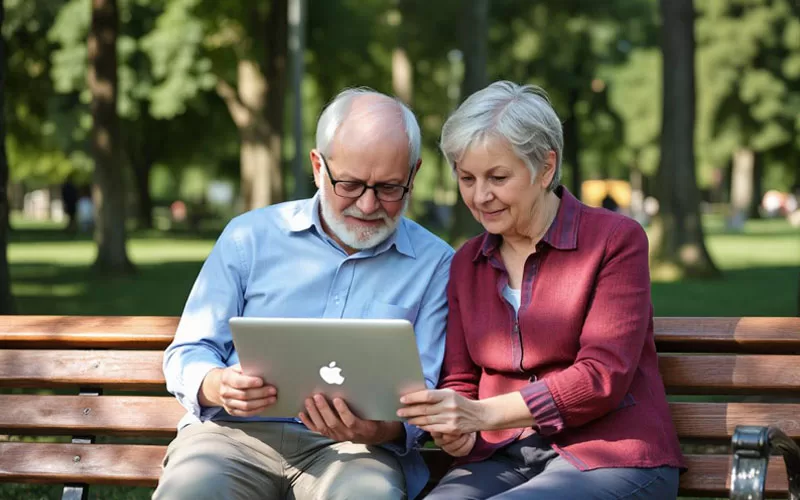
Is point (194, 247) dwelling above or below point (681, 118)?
below

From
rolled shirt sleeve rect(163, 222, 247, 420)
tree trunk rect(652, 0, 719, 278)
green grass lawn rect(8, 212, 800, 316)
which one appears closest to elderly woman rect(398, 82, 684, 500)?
rolled shirt sleeve rect(163, 222, 247, 420)

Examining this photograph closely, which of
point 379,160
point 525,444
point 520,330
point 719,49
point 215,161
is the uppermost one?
point 379,160

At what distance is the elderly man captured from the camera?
12.7 feet

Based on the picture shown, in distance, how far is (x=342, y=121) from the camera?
409 cm

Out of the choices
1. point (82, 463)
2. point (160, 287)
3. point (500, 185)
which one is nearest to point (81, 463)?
point (82, 463)

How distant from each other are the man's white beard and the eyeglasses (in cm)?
4

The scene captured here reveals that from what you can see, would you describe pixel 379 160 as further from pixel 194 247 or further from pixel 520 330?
pixel 194 247

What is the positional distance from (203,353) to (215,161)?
43.8 m

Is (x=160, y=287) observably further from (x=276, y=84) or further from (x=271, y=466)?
(x=271, y=466)

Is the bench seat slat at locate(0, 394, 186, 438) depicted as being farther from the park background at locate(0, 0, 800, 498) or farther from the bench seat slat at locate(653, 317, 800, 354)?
the bench seat slat at locate(653, 317, 800, 354)

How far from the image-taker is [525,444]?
3846 millimetres

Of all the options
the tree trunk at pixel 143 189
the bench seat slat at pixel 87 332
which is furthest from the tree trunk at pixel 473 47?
the tree trunk at pixel 143 189

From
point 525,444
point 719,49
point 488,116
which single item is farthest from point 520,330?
point 719,49

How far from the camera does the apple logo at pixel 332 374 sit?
11.7ft
